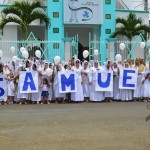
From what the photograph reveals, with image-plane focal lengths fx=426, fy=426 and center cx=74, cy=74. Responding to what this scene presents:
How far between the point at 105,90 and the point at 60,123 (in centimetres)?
626

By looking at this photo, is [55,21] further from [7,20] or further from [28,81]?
[28,81]

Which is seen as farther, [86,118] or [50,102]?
[50,102]

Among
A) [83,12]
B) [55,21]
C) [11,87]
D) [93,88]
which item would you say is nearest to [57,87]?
[93,88]

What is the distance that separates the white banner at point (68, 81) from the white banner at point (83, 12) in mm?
18095

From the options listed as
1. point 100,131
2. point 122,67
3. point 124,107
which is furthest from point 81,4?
point 100,131

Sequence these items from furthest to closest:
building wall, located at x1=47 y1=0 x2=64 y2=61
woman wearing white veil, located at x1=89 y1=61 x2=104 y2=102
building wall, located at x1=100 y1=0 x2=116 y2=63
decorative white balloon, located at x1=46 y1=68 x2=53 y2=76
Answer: building wall, located at x1=100 y1=0 x2=116 y2=63 < building wall, located at x1=47 y1=0 x2=64 y2=61 < woman wearing white veil, located at x1=89 y1=61 x2=104 y2=102 < decorative white balloon, located at x1=46 y1=68 x2=53 y2=76

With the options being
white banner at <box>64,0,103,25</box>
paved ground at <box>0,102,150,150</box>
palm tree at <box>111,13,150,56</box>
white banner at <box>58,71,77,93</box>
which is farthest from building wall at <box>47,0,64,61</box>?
paved ground at <box>0,102,150,150</box>

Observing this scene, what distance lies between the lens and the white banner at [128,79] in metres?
17.8

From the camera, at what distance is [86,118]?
1244 cm

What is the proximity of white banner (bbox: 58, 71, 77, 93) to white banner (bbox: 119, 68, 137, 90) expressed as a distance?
Result: 2.00 m

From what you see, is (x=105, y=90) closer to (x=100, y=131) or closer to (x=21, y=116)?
(x=21, y=116)

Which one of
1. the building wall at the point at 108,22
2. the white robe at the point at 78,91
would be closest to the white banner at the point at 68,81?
the white robe at the point at 78,91

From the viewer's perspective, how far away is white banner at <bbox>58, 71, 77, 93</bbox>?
677 inches

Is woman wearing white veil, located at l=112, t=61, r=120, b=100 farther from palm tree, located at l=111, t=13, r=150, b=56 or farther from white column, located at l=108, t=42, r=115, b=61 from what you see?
palm tree, located at l=111, t=13, r=150, b=56
